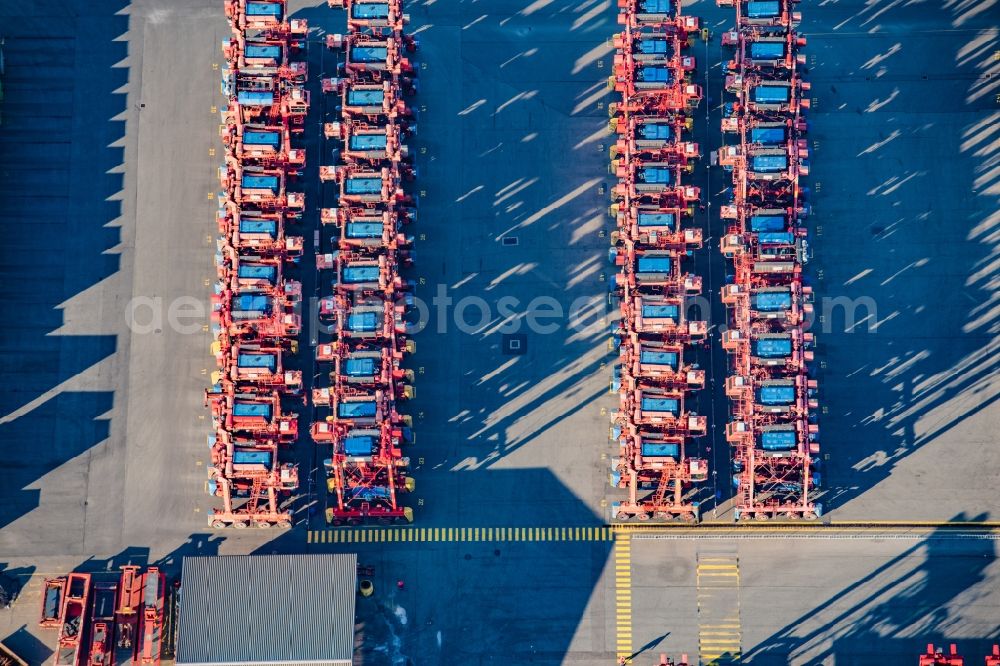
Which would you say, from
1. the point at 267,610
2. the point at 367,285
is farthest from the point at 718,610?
the point at 367,285

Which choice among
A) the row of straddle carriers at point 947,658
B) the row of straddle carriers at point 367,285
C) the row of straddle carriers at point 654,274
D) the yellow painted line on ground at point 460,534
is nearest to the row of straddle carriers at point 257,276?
the row of straddle carriers at point 367,285

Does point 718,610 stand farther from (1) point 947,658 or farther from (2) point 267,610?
(2) point 267,610

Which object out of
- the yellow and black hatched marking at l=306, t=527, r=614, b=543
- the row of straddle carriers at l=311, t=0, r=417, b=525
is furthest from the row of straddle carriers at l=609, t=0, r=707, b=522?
the row of straddle carriers at l=311, t=0, r=417, b=525

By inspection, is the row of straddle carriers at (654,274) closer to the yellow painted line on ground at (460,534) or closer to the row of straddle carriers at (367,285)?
the yellow painted line on ground at (460,534)

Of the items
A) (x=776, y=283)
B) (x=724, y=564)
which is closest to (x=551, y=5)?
(x=776, y=283)

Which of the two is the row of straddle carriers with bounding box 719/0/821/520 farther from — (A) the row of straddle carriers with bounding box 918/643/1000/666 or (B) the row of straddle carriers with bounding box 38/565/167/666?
(B) the row of straddle carriers with bounding box 38/565/167/666

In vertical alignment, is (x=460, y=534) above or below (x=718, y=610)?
above
